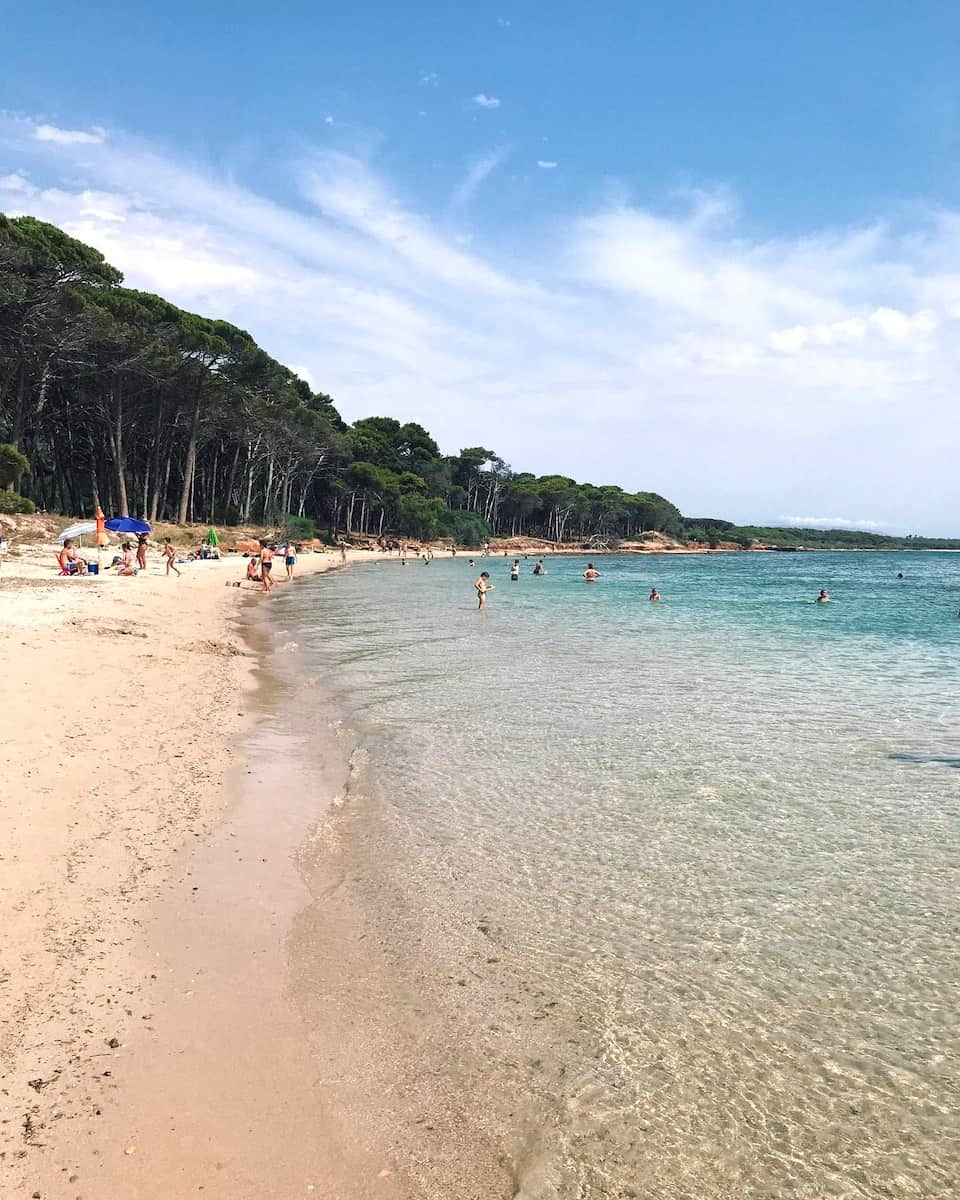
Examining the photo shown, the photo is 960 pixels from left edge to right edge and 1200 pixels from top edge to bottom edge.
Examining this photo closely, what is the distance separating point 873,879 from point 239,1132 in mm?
5166

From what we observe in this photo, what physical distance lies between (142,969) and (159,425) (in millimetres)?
51822

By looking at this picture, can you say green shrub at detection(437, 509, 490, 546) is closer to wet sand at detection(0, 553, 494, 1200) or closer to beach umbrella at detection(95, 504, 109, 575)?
beach umbrella at detection(95, 504, 109, 575)

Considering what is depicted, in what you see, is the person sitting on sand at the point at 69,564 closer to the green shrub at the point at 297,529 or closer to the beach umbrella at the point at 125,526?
the beach umbrella at the point at 125,526

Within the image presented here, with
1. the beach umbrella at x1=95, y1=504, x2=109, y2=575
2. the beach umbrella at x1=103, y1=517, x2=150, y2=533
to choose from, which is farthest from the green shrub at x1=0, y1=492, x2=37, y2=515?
the beach umbrella at x1=103, y1=517, x2=150, y2=533

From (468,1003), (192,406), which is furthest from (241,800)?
(192,406)

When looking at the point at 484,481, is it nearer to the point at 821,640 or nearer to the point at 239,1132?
the point at 821,640

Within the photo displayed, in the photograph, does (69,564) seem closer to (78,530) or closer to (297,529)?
(78,530)

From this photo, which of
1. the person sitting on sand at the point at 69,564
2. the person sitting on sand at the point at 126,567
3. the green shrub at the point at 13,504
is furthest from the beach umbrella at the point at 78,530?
the person sitting on sand at the point at 69,564

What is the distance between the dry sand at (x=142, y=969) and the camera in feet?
10.2

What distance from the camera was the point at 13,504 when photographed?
36031 mm

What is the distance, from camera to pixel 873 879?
20.3 ft

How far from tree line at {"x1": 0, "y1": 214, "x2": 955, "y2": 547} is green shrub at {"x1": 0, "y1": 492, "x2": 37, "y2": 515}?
8 cm

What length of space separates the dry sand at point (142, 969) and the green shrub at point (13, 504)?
31049 millimetres

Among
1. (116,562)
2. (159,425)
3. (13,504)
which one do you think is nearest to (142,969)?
(116,562)
